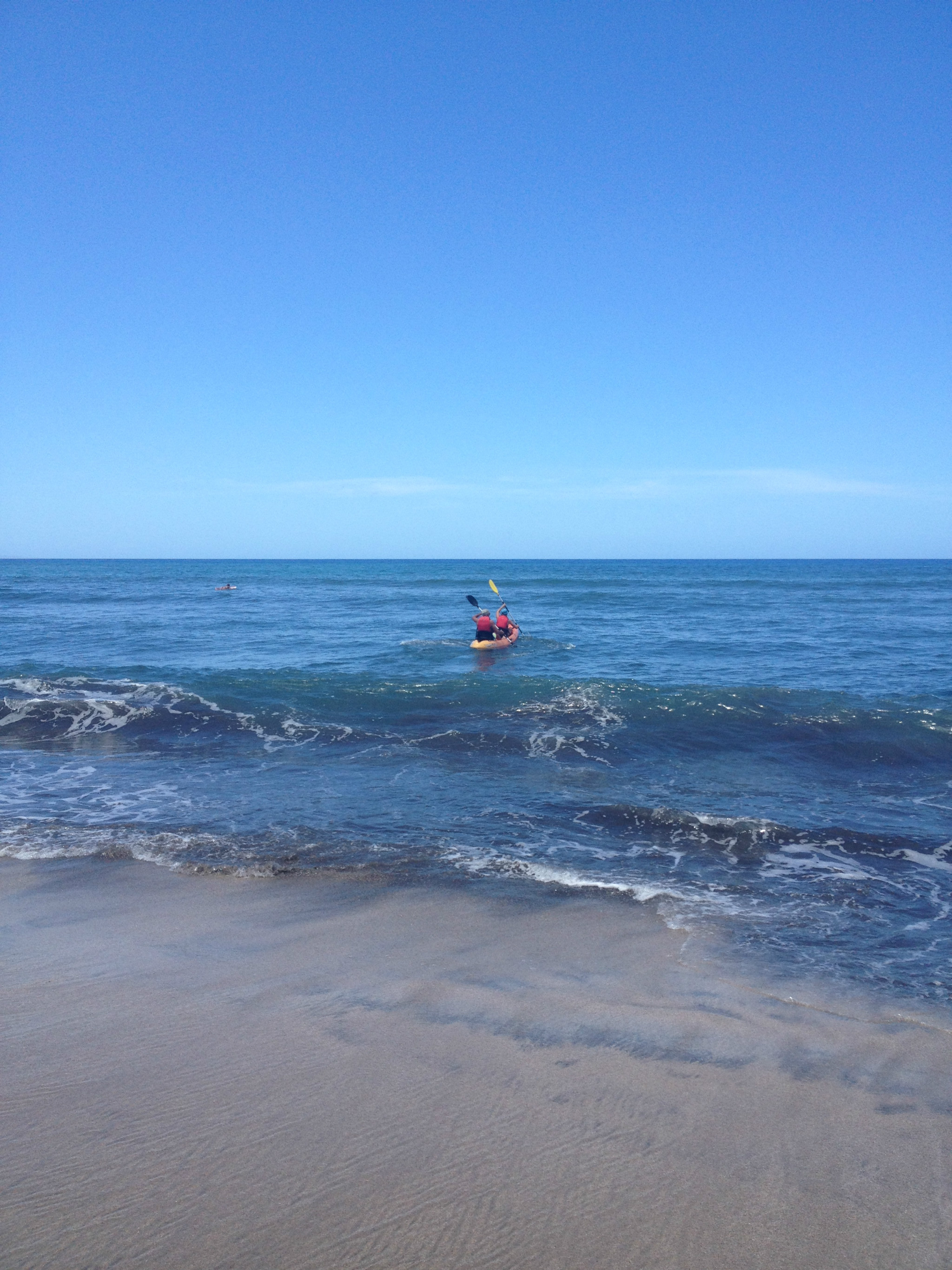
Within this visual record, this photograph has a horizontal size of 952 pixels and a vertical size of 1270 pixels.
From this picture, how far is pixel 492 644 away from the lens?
77.2 feet

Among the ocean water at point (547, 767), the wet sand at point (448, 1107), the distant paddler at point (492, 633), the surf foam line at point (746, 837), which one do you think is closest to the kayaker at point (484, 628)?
the distant paddler at point (492, 633)

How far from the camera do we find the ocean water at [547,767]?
8195 millimetres

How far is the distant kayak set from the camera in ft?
76.6

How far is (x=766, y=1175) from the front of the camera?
417 cm

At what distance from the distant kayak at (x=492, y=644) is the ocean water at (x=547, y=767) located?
38 cm

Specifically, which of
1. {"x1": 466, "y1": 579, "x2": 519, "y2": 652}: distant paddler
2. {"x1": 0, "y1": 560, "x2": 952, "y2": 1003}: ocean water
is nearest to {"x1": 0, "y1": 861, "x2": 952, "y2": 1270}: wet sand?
{"x1": 0, "y1": 560, "x2": 952, "y2": 1003}: ocean water

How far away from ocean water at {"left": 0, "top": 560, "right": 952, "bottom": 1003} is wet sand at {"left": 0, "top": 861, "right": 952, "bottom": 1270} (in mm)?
1350

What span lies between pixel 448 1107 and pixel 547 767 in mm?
8058

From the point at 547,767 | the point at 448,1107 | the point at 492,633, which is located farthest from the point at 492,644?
the point at 448,1107

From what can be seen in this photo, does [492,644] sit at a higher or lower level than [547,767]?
higher

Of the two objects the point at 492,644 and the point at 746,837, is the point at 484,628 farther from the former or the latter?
the point at 746,837

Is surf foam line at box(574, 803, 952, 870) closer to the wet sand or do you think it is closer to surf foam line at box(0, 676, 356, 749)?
the wet sand

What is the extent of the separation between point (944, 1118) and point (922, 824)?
6166 mm

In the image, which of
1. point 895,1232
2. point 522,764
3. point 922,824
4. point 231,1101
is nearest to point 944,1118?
point 895,1232
